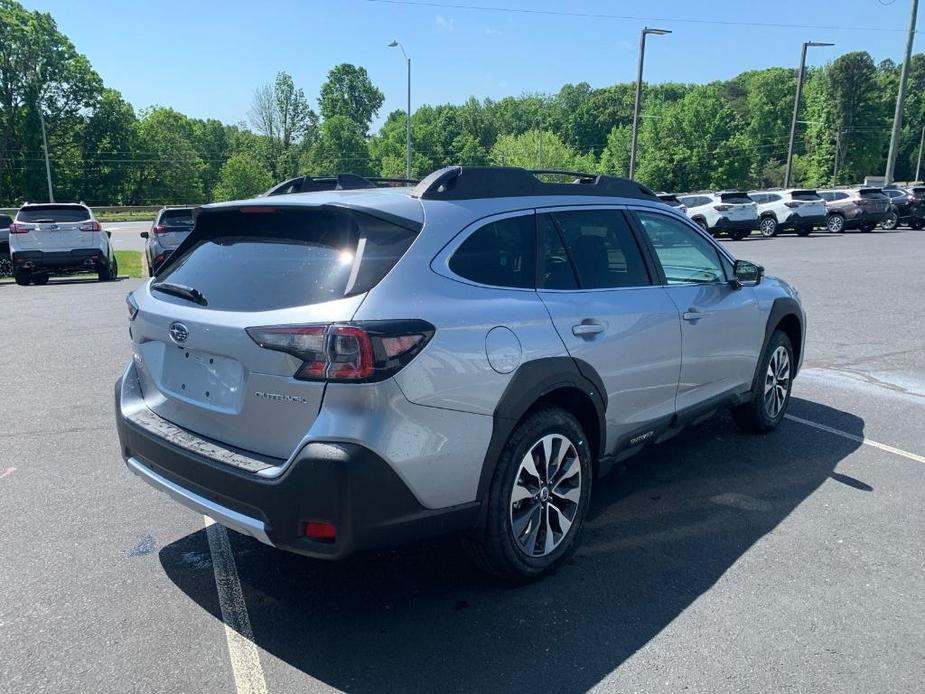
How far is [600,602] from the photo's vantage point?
319 cm

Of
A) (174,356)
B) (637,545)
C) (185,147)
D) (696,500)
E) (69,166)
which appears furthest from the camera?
(185,147)

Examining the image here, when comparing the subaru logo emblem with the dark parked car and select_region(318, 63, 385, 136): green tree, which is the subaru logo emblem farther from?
select_region(318, 63, 385, 136): green tree

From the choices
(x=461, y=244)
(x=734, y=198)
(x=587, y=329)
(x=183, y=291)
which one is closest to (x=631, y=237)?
(x=587, y=329)

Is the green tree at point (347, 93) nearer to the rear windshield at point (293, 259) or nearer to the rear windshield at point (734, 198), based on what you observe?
the rear windshield at point (734, 198)

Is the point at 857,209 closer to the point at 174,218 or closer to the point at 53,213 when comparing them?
the point at 174,218

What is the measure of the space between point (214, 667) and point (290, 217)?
5.94 feet

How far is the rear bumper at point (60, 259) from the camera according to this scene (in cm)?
1538

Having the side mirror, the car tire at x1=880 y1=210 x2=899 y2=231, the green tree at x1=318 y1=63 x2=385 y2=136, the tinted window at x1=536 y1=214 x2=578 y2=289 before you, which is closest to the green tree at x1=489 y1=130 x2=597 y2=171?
the green tree at x1=318 y1=63 x2=385 y2=136

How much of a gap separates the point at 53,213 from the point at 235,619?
15.7 meters

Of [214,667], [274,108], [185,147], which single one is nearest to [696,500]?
[214,667]

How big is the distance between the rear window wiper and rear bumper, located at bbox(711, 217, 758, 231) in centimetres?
2608

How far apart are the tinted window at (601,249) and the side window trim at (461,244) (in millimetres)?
287

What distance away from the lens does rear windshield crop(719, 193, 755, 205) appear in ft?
89.0

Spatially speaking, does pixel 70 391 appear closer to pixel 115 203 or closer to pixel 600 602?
pixel 600 602
